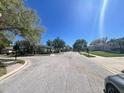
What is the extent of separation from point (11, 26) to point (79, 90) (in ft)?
53.5

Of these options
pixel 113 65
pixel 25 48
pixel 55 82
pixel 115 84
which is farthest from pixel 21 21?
pixel 25 48

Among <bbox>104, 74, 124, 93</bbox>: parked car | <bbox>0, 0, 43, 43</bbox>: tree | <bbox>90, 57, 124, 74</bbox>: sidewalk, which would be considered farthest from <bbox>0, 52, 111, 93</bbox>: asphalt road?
<bbox>0, 0, 43, 43</bbox>: tree

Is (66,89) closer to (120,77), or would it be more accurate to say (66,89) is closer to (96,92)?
(96,92)

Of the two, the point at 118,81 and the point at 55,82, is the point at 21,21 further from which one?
the point at 118,81

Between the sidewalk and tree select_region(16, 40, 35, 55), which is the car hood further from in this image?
tree select_region(16, 40, 35, 55)

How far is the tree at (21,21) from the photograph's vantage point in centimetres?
2120

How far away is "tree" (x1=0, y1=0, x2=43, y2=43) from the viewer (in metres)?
21.2

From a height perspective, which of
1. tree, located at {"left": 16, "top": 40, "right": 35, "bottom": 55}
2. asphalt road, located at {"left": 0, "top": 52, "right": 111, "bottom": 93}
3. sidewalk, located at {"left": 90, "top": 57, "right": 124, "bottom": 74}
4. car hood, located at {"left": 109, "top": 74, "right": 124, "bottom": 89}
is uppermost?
tree, located at {"left": 16, "top": 40, "right": 35, "bottom": 55}

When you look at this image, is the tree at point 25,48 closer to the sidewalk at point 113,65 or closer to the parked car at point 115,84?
the sidewalk at point 113,65

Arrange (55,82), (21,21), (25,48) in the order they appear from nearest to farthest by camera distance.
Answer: (55,82) → (21,21) → (25,48)

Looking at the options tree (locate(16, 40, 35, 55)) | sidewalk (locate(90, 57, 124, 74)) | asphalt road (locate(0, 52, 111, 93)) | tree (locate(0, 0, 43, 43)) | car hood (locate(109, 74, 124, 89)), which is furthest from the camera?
tree (locate(16, 40, 35, 55))

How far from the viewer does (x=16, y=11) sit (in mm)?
21719

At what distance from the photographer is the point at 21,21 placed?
72.3 feet

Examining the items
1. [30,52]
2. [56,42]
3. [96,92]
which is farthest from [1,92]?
[56,42]
